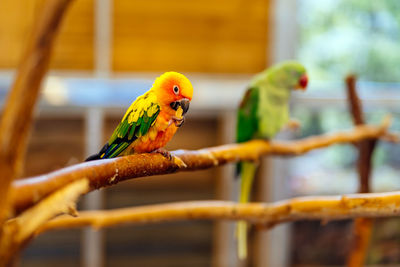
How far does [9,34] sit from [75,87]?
1.18 ft

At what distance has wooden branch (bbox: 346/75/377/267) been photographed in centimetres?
106

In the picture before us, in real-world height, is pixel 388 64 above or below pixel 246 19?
below

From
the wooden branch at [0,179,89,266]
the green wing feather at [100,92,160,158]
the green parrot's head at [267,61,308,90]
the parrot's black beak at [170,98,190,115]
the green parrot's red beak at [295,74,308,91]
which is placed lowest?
the wooden branch at [0,179,89,266]

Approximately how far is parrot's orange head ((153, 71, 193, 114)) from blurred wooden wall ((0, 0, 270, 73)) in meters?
1.53

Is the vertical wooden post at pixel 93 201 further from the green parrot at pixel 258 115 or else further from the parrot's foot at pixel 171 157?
the parrot's foot at pixel 171 157

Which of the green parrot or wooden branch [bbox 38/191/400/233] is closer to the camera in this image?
wooden branch [bbox 38/191/400/233]

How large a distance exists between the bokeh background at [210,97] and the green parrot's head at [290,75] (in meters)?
0.77

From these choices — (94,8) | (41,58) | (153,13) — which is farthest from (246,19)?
(41,58)

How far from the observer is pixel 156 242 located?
2176mm

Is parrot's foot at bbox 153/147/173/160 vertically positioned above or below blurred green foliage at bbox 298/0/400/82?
below

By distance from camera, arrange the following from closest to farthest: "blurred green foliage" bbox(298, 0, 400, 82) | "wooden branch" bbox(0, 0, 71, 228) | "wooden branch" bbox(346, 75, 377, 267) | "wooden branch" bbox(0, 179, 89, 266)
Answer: "wooden branch" bbox(0, 179, 89, 266), "wooden branch" bbox(0, 0, 71, 228), "wooden branch" bbox(346, 75, 377, 267), "blurred green foliage" bbox(298, 0, 400, 82)

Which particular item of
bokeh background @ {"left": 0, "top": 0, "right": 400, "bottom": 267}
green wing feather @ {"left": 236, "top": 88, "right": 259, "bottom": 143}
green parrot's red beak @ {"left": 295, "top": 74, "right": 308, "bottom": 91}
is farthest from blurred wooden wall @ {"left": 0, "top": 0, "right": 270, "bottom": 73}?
green parrot's red beak @ {"left": 295, "top": 74, "right": 308, "bottom": 91}

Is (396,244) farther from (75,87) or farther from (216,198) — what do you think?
(75,87)

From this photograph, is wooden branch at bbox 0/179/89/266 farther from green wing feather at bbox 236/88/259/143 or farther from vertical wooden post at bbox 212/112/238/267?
vertical wooden post at bbox 212/112/238/267
